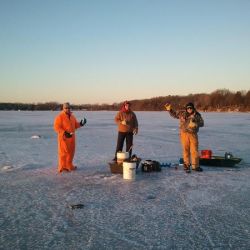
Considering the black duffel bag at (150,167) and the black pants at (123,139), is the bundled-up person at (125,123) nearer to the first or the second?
the black pants at (123,139)

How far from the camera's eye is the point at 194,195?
5.04 meters

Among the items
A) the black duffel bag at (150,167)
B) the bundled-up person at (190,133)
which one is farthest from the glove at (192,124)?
the black duffel bag at (150,167)

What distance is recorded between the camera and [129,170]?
19.8 feet

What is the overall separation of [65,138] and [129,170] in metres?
1.62

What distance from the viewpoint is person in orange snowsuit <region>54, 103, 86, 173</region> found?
6793 mm

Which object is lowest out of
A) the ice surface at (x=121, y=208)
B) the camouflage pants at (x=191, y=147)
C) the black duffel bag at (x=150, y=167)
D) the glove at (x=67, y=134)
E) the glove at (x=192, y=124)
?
the ice surface at (x=121, y=208)

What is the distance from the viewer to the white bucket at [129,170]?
19.7 feet

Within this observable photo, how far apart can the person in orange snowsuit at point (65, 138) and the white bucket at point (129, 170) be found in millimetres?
1379

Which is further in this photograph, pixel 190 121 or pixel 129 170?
pixel 190 121

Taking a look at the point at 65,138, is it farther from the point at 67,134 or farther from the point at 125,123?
the point at 125,123

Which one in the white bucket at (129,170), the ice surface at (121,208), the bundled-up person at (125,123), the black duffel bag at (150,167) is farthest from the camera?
the bundled-up person at (125,123)

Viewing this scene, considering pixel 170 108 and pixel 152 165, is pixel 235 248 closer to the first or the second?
pixel 152 165

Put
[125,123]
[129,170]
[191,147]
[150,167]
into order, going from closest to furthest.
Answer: [129,170]
[150,167]
[191,147]
[125,123]

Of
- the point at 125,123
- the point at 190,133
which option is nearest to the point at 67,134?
the point at 125,123
